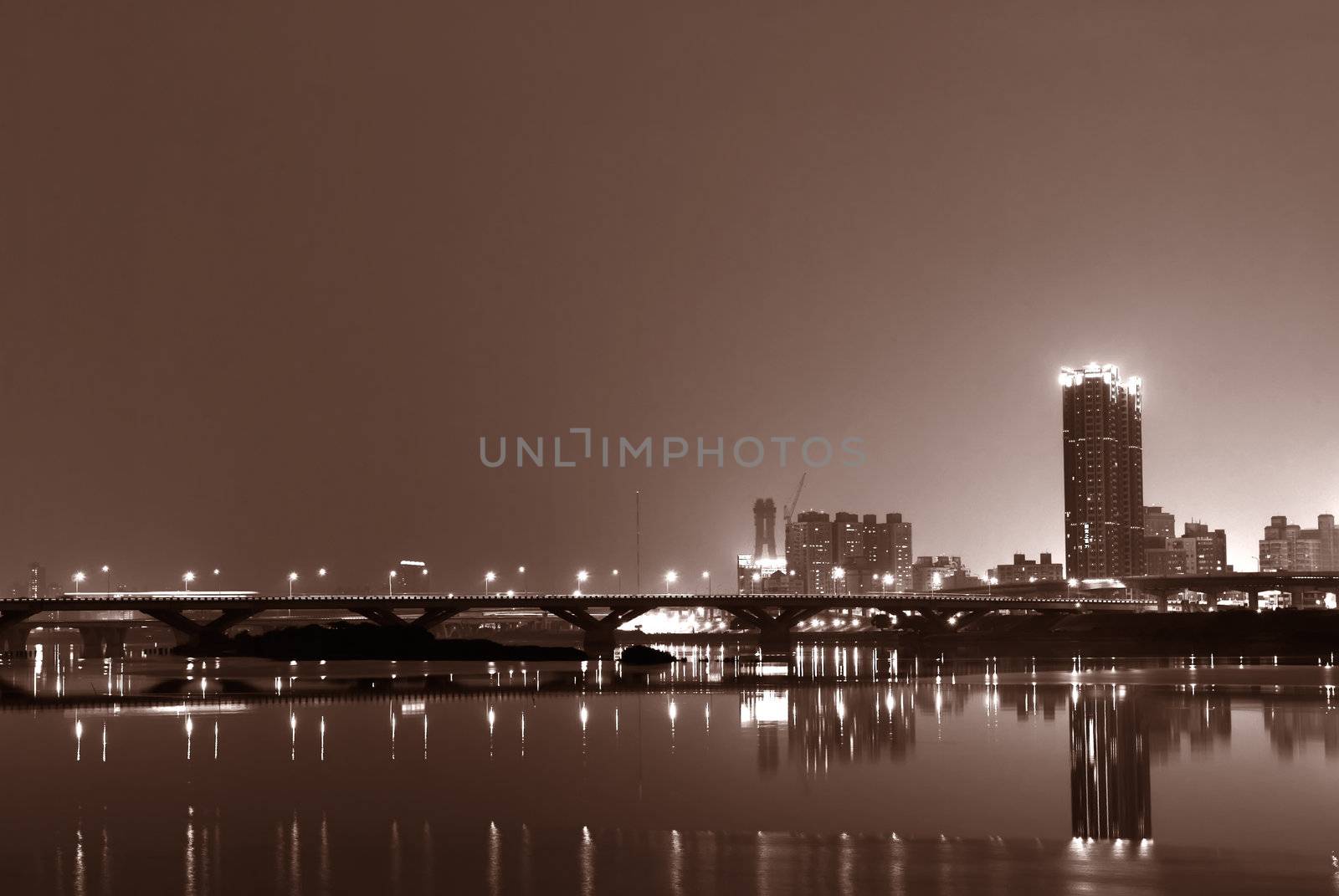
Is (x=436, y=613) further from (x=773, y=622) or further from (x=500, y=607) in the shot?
(x=773, y=622)

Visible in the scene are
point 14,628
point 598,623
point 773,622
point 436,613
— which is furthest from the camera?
point 14,628

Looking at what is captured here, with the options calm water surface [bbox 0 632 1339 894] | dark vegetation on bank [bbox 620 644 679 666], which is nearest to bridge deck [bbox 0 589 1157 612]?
dark vegetation on bank [bbox 620 644 679 666]

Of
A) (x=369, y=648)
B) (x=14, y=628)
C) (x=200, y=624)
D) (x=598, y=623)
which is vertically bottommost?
(x=369, y=648)

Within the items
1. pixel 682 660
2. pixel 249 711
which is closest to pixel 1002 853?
pixel 249 711

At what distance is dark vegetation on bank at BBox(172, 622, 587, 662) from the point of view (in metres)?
125

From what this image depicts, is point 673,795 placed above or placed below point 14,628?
above

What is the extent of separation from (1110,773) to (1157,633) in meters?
135

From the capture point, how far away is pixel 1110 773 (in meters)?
34.3

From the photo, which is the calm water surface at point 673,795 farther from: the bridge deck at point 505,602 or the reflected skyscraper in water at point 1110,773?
the bridge deck at point 505,602

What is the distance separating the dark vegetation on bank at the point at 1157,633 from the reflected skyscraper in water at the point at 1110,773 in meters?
93.7

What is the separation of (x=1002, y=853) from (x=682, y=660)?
314 ft

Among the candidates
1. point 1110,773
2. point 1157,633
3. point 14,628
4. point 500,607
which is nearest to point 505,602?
point 500,607

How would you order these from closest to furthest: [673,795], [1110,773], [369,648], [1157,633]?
[673,795], [1110,773], [369,648], [1157,633]

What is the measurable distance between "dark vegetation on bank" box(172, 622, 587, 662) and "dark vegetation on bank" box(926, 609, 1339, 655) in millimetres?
47259
